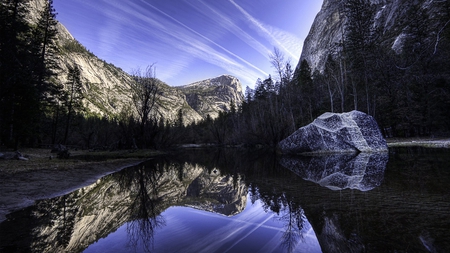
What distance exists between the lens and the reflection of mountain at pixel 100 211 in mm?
2992

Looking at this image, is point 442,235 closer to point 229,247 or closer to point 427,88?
point 229,247

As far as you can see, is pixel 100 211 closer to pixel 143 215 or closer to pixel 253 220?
pixel 143 215

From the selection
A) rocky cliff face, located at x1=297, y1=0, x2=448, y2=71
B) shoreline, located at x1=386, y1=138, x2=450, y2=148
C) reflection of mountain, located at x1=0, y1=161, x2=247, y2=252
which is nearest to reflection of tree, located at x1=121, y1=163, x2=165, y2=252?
reflection of mountain, located at x1=0, y1=161, x2=247, y2=252

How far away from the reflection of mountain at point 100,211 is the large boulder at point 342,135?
437 inches

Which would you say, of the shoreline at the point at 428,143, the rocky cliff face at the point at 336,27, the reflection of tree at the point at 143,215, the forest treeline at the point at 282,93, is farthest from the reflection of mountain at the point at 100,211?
the rocky cliff face at the point at 336,27

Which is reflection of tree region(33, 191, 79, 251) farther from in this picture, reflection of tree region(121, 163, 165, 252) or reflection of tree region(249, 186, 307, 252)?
reflection of tree region(249, 186, 307, 252)

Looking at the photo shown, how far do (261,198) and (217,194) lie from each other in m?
1.43

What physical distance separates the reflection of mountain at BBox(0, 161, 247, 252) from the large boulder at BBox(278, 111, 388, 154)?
11.1 meters

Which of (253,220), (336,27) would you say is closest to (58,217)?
(253,220)

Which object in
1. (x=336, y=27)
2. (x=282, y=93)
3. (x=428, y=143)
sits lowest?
(x=428, y=143)

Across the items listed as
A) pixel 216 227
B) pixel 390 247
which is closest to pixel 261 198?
pixel 216 227

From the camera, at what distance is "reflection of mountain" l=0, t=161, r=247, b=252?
9.82 ft

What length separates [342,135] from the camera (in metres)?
15.5

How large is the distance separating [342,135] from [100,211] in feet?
51.4
